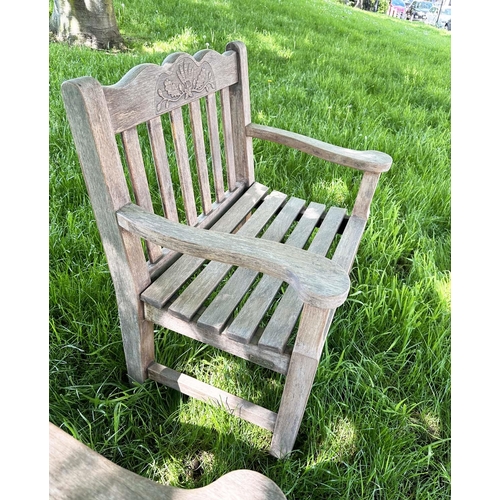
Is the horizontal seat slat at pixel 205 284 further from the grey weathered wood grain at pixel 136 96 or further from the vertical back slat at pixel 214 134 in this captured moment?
the grey weathered wood grain at pixel 136 96

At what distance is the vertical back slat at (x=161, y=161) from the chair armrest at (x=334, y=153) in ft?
1.98

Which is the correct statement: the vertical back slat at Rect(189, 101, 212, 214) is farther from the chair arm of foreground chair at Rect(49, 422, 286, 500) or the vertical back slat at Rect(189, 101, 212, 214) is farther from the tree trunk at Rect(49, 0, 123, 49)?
the tree trunk at Rect(49, 0, 123, 49)

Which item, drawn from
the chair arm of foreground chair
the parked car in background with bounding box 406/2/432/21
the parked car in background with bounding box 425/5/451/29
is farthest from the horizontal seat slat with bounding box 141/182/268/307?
the parked car in background with bounding box 406/2/432/21

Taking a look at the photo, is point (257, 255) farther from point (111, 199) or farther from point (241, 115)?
point (241, 115)

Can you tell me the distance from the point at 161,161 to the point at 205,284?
1.50ft

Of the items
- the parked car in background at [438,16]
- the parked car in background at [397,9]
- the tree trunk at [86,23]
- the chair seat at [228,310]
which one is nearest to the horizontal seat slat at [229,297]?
the chair seat at [228,310]

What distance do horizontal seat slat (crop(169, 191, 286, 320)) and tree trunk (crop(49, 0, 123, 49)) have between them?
3760 mm

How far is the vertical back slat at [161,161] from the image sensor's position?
55.2 inches

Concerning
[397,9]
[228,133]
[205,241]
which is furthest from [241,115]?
[397,9]

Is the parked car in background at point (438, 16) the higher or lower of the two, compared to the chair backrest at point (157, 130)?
lower

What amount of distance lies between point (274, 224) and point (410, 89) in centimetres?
349

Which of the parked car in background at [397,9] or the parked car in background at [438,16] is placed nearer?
the parked car in background at [438,16]

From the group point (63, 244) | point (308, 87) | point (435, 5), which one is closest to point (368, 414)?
point (63, 244)

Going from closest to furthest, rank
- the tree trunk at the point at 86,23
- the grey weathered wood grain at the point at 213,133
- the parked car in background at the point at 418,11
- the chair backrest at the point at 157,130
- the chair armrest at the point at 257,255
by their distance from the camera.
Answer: the chair armrest at the point at 257,255 → the chair backrest at the point at 157,130 → the grey weathered wood grain at the point at 213,133 → the tree trunk at the point at 86,23 → the parked car in background at the point at 418,11
